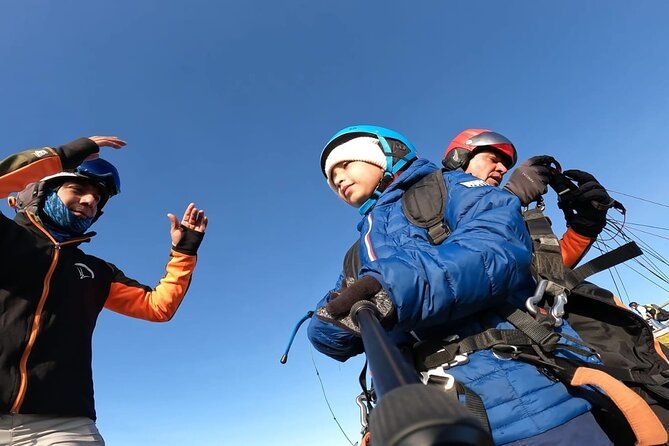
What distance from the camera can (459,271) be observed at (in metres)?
1.77

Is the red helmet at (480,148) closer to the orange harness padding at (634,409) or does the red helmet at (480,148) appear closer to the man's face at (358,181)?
the man's face at (358,181)

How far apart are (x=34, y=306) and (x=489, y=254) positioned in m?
3.90

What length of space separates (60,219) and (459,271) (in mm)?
4450

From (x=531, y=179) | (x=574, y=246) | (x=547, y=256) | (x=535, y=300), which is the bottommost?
(x=535, y=300)

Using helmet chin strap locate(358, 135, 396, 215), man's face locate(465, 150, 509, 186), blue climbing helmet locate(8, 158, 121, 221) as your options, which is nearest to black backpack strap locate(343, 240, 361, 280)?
helmet chin strap locate(358, 135, 396, 215)

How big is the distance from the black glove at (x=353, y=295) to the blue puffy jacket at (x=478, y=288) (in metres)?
0.05

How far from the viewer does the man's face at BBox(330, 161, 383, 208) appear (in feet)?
10.9

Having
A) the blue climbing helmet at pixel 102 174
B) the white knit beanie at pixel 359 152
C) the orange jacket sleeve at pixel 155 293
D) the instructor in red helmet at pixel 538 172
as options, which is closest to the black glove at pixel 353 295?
the white knit beanie at pixel 359 152

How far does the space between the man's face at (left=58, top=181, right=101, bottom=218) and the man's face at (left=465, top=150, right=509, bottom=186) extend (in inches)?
175

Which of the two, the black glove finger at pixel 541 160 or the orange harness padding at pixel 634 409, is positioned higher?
the black glove finger at pixel 541 160

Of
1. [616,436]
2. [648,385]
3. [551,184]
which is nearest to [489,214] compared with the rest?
[616,436]

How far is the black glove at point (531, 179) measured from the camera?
357 cm

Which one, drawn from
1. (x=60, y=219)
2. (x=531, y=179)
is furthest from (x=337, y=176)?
(x=60, y=219)

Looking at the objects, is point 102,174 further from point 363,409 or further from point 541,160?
point 541,160
